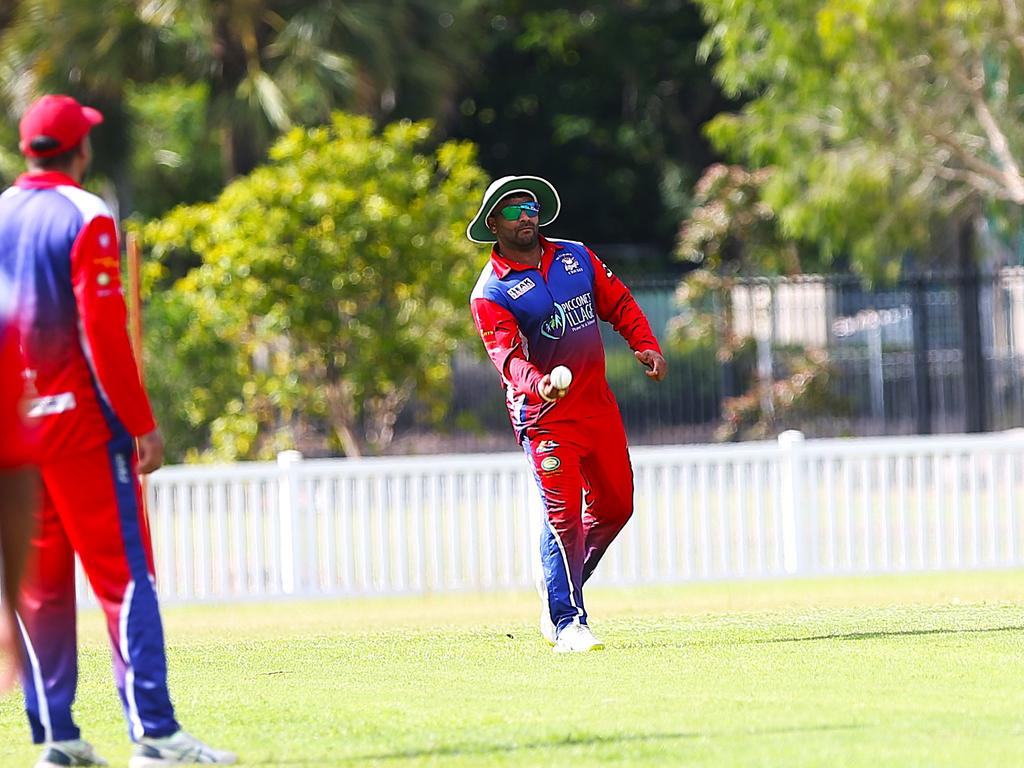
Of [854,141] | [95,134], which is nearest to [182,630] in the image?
[95,134]

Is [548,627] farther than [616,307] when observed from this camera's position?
No

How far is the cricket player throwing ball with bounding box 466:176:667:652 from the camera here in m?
8.12

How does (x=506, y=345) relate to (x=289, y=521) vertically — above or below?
above

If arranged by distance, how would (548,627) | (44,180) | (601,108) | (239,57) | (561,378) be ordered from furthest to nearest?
(601,108) < (239,57) < (548,627) < (561,378) < (44,180)

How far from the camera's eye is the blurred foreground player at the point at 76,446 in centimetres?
539

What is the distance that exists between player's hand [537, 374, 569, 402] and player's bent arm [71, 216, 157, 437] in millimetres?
2525

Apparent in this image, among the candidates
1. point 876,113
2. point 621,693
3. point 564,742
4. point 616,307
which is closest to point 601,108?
point 876,113

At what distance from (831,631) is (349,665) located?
2203mm

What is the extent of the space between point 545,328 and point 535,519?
222 inches

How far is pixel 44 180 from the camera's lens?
5566 mm

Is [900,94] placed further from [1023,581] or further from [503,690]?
[503,690]

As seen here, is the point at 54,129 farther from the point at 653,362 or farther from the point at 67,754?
the point at 653,362

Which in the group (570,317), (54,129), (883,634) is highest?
(54,129)

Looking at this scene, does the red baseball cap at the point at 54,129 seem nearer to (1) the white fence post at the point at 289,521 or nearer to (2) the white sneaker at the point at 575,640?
(2) the white sneaker at the point at 575,640
